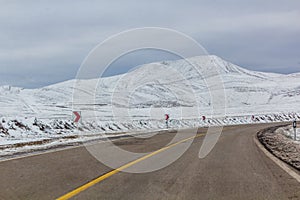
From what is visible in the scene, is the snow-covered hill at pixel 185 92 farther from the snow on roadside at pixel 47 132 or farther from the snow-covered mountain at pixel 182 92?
the snow on roadside at pixel 47 132

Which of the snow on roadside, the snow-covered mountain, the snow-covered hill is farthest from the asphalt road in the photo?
the snow-covered mountain

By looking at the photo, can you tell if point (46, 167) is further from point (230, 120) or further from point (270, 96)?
point (270, 96)

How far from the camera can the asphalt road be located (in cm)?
717

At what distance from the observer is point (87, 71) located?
12820mm

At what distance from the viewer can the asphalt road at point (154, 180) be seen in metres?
7.17

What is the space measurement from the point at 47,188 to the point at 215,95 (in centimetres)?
12605

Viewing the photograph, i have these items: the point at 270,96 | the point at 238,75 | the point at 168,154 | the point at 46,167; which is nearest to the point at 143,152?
the point at 168,154

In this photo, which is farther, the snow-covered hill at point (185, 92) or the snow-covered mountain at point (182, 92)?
the snow-covered mountain at point (182, 92)

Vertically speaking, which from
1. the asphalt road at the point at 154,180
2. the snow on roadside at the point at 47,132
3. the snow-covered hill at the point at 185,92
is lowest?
the snow on roadside at the point at 47,132

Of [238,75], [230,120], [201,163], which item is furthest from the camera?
[238,75]

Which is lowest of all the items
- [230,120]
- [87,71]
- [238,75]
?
[230,120]

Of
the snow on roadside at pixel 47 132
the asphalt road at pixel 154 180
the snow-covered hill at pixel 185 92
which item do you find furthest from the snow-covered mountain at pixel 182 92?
the asphalt road at pixel 154 180

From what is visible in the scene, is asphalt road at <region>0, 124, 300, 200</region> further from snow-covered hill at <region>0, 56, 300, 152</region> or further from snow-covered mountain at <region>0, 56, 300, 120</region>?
snow-covered mountain at <region>0, 56, 300, 120</region>

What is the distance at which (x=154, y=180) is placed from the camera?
8.54 m
